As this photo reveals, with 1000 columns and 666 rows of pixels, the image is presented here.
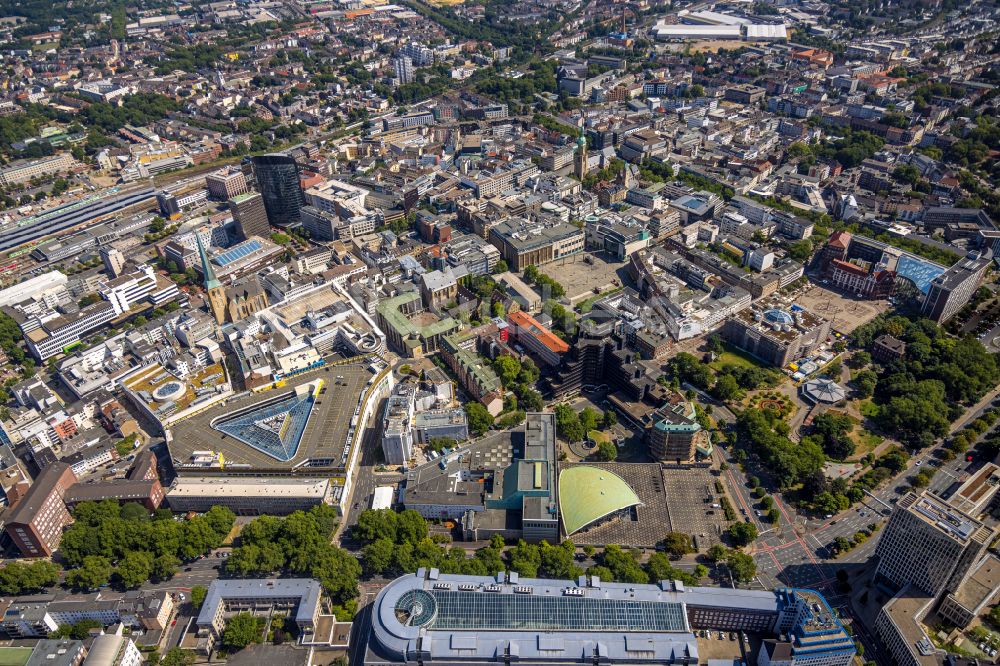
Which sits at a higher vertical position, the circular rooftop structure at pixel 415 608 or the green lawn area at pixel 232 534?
Result: the circular rooftop structure at pixel 415 608

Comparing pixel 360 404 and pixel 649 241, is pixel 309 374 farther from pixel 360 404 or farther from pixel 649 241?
pixel 649 241

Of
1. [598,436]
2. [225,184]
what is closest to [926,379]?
[598,436]

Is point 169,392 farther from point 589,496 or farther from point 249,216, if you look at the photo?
point 589,496

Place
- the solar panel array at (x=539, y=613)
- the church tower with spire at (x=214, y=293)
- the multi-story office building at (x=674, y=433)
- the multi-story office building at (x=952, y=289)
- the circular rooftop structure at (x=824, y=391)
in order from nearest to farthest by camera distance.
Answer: the solar panel array at (x=539, y=613)
the multi-story office building at (x=674, y=433)
the circular rooftop structure at (x=824, y=391)
the church tower with spire at (x=214, y=293)
the multi-story office building at (x=952, y=289)

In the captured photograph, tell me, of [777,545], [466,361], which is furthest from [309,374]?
[777,545]

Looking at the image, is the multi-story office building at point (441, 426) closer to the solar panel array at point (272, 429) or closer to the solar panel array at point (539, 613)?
the solar panel array at point (272, 429)

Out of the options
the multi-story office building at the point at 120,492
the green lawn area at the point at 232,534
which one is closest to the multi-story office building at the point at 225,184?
the multi-story office building at the point at 120,492
